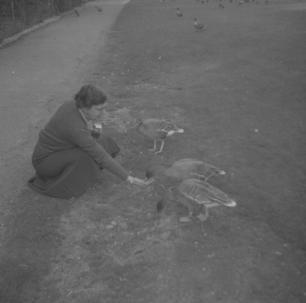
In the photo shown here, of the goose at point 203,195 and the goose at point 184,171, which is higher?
the goose at point 203,195

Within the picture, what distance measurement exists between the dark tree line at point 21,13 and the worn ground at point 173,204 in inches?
199

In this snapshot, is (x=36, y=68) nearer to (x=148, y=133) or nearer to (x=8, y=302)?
(x=148, y=133)

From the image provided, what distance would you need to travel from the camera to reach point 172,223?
418 centimetres

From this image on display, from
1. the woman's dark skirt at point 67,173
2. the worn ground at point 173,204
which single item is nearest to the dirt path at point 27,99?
the worn ground at point 173,204

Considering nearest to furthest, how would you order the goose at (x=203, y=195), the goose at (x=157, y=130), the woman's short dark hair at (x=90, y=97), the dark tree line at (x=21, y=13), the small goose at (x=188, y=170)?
the goose at (x=203, y=195) < the woman's short dark hair at (x=90, y=97) < the small goose at (x=188, y=170) < the goose at (x=157, y=130) < the dark tree line at (x=21, y=13)

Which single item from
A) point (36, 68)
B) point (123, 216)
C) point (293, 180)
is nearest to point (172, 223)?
point (123, 216)

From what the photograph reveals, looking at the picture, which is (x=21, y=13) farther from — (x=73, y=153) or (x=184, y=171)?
(x=184, y=171)

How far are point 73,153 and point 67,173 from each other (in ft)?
0.73

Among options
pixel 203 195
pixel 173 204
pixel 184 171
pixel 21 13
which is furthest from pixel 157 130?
pixel 21 13

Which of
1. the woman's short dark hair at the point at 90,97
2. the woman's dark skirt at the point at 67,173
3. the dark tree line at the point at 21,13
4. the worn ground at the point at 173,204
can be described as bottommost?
the dark tree line at the point at 21,13

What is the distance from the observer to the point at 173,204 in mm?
4492

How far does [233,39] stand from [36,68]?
5.92m

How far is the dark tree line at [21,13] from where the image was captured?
14.3 metres

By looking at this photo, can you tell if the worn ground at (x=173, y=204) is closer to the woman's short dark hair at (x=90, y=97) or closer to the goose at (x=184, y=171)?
the goose at (x=184, y=171)
